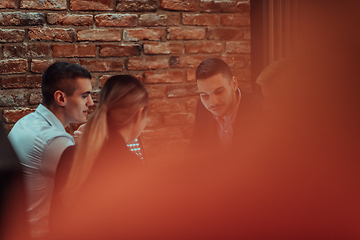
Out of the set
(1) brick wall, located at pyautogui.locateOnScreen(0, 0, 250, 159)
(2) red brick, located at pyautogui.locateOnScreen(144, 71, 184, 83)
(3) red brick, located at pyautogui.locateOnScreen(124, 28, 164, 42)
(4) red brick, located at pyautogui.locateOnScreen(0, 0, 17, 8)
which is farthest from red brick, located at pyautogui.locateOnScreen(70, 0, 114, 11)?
(2) red brick, located at pyautogui.locateOnScreen(144, 71, 184, 83)

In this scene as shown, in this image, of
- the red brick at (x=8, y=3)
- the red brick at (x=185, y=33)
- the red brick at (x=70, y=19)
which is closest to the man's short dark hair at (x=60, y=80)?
the red brick at (x=70, y=19)

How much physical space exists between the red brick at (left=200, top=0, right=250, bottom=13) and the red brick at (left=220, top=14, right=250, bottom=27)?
28 millimetres

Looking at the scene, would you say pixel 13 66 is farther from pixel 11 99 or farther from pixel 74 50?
pixel 74 50

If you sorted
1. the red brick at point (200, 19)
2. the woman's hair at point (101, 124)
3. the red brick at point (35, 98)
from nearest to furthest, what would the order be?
the woman's hair at point (101, 124), the red brick at point (35, 98), the red brick at point (200, 19)

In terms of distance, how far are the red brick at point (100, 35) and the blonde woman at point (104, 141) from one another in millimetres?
588

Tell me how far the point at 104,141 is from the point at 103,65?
26.5 inches

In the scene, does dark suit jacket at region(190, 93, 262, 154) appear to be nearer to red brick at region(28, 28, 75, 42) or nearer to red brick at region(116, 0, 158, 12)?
red brick at region(116, 0, 158, 12)

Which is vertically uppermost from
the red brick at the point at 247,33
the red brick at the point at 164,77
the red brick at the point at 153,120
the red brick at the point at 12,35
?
the red brick at the point at 247,33

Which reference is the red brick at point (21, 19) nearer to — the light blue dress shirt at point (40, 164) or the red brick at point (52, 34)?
the red brick at point (52, 34)

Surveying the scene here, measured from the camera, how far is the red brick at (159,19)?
1.41 metres

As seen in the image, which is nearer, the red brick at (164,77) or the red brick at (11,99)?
the red brick at (11,99)

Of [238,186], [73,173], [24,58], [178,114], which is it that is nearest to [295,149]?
[238,186]

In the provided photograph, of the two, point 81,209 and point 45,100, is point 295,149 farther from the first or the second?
point 45,100

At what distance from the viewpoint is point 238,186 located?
2.53 ft
